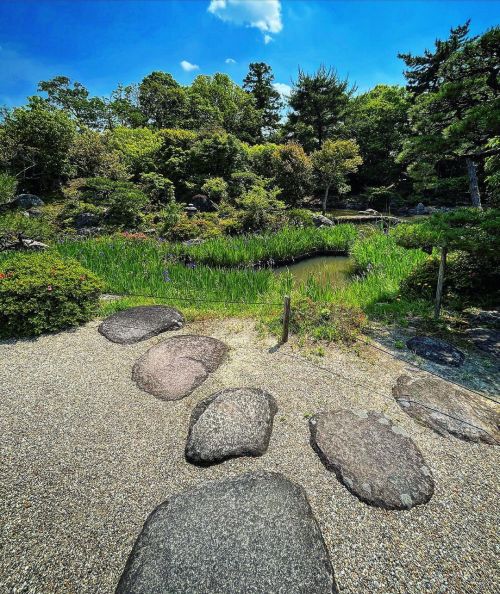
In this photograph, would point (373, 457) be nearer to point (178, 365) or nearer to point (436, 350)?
point (436, 350)

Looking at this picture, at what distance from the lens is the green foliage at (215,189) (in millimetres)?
13466

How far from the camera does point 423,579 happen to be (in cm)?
158

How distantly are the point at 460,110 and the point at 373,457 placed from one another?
4384 millimetres

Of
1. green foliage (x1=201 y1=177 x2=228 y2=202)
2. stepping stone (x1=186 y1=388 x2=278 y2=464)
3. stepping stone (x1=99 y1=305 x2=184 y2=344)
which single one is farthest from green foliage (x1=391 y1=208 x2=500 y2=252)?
green foliage (x1=201 y1=177 x2=228 y2=202)

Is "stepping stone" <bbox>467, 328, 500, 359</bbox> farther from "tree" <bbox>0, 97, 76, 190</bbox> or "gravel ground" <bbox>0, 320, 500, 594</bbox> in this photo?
"tree" <bbox>0, 97, 76, 190</bbox>

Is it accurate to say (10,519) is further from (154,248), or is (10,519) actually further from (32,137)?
(32,137)

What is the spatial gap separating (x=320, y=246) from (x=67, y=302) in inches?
307

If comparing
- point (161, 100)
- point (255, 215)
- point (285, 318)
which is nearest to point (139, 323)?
point (285, 318)

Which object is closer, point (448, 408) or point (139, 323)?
point (448, 408)

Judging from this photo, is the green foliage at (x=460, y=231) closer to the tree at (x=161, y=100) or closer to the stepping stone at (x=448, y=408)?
the stepping stone at (x=448, y=408)

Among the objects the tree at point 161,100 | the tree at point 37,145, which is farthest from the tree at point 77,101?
the tree at point 37,145

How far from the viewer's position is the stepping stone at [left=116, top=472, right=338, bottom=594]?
1.54 metres

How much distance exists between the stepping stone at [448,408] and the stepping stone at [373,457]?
402mm

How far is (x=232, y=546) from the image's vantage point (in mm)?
1705
